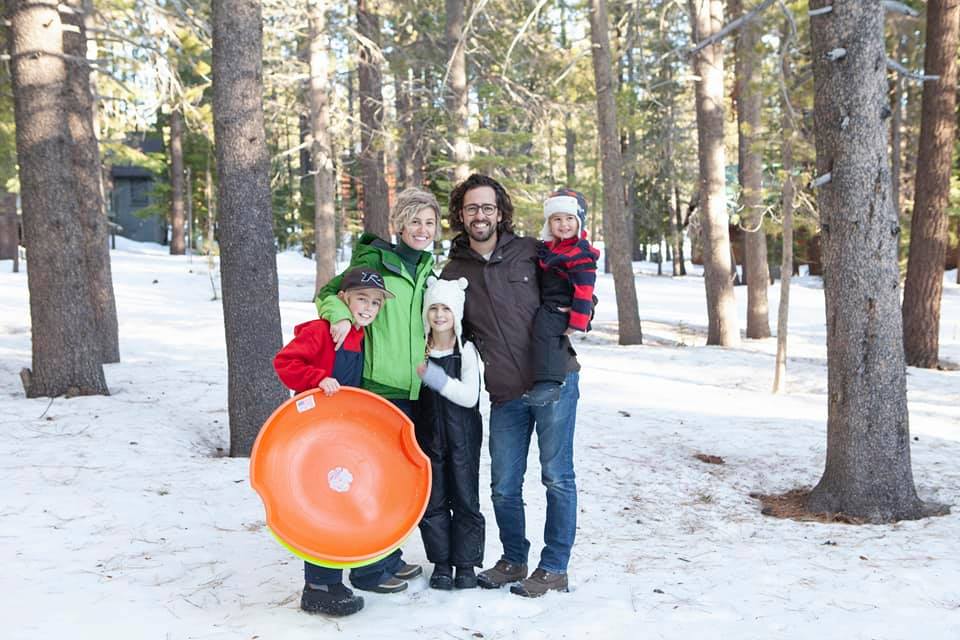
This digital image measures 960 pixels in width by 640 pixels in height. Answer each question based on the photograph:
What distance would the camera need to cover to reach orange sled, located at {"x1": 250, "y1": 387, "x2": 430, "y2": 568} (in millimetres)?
3900

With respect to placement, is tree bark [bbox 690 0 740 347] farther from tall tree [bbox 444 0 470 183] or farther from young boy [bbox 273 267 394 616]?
young boy [bbox 273 267 394 616]

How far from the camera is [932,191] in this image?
12.2 m

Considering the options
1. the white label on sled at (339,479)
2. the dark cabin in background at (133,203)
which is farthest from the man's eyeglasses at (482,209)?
the dark cabin in background at (133,203)

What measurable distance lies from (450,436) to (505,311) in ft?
2.32

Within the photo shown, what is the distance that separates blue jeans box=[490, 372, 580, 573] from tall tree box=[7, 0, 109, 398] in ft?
18.9

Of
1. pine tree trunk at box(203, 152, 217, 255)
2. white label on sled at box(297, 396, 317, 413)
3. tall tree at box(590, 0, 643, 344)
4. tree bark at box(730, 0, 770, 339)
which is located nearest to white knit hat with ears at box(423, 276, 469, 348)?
white label on sled at box(297, 396, 317, 413)

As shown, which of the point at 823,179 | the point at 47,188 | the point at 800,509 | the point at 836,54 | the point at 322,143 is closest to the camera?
the point at 836,54

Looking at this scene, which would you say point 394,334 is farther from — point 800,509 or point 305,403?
point 800,509

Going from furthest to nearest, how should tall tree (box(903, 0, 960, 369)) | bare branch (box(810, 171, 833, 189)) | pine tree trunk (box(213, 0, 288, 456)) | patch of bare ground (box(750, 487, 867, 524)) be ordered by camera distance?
1. tall tree (box(903, 0, 960, 369))
2. pine tree trunk (box(213, 0, 288, 456))
3. patch of bare ground (box(750, 487, 867, 524))
4. bare branch (box(810, 171, 833, 189))

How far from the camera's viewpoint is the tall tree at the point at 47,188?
8102 mm

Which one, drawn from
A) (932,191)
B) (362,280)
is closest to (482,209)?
(362,280)

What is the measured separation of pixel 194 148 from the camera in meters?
36.5

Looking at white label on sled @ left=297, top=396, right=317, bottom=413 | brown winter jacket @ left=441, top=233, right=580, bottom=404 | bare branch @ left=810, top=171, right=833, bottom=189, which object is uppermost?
bare branch @ left=810, top=171, right=833, bottom=189

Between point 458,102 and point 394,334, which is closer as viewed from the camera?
point 394,334
